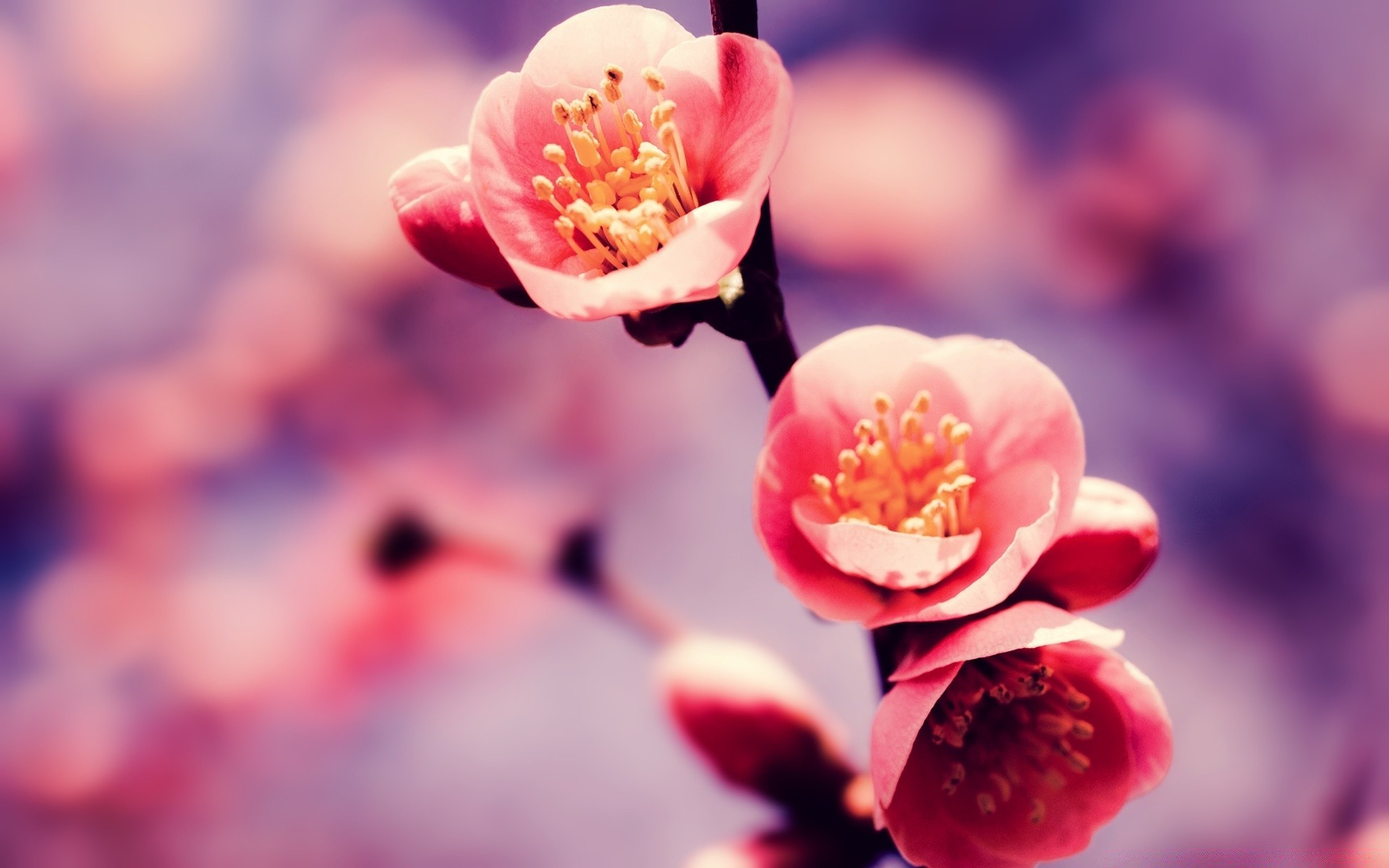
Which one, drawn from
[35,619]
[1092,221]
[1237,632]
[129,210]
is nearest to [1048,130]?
[1092,221]

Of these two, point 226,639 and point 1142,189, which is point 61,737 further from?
point 1142,189

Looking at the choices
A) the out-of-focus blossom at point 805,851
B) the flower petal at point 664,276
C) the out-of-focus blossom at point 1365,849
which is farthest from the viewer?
the out-of-focus blossom at point 1365,849

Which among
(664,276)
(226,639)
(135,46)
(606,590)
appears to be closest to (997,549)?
(664,276)

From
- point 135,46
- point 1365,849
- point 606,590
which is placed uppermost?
point 135,46

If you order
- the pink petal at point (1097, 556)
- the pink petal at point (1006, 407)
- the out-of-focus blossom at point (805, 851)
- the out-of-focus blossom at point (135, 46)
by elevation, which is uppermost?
the out-of-focus blossom at point (135, 46)

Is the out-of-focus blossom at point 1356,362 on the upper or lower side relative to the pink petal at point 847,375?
lower

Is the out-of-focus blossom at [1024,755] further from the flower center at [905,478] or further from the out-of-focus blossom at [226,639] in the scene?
the out-of-focus blossom at [226,639]

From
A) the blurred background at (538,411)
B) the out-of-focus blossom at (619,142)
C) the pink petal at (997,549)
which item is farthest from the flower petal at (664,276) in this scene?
the blurred background at (538,411)
